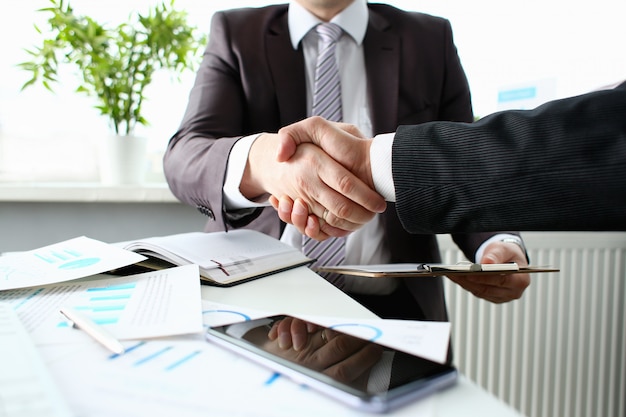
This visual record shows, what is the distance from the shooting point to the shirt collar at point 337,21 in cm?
106

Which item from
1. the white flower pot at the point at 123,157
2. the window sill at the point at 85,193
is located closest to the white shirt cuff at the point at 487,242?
the window sill at the point at 85,193

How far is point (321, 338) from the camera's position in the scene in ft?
1.13

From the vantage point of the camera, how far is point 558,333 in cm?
163

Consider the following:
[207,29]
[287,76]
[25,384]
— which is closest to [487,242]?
[287,76]

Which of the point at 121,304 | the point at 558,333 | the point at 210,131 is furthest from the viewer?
the point at 558,333

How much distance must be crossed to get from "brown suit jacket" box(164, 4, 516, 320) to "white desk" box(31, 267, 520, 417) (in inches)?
23.5

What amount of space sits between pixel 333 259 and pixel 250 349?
0.64m

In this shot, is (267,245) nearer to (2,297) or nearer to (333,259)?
(333,259)

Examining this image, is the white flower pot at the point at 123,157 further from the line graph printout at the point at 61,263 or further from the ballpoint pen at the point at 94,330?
the ballpoint pen at the point at 94,330

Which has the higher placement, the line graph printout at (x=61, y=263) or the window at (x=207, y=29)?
the window at (x=207, y=29)

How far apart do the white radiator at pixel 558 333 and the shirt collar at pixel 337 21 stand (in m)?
0.83

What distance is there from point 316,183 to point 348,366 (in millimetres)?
434

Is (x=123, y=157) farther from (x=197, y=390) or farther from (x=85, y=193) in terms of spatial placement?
(x=197, y=390)

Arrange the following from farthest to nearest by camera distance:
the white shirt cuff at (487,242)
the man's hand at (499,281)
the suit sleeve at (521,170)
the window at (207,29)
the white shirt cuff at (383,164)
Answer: the window at (207,29), the white shirt cuff at (487,242), the man's hand at (499,281), the white shirt cuff at (383,164), the suit sleeve at (521,170)
